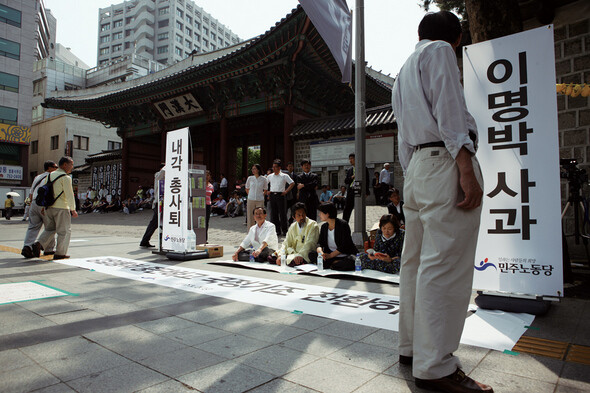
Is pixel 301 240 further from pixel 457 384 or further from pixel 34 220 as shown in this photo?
pixel 34 220

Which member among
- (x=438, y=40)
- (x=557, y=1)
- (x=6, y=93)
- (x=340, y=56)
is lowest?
(x=438, y=40)

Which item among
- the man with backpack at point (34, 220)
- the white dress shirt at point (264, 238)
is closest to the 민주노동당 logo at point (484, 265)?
the white dress shirt at point (264, 238)

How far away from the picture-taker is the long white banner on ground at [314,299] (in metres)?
2.54

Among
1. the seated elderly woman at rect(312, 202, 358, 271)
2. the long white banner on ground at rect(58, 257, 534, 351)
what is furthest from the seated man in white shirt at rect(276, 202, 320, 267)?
the long white banner on ground at rect(58, 257, 534, 351)

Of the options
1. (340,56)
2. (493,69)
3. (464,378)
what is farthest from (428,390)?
(340,56)

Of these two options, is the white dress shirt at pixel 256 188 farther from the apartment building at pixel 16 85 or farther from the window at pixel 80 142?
the window at pixel 80 142

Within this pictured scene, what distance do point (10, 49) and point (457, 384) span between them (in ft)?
135

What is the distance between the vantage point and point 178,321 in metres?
2.77

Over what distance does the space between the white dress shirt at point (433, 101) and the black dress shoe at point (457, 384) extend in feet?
3.38

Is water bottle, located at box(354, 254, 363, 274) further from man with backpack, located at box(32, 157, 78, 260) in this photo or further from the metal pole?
man with backpack, located at box(32, 157, 78, 260)

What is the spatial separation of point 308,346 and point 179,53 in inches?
2666

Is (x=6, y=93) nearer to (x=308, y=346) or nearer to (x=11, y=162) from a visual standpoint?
(x=11, y=162)

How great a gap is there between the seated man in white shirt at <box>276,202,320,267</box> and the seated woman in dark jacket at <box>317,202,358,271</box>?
0.59 feet

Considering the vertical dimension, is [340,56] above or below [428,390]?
above
